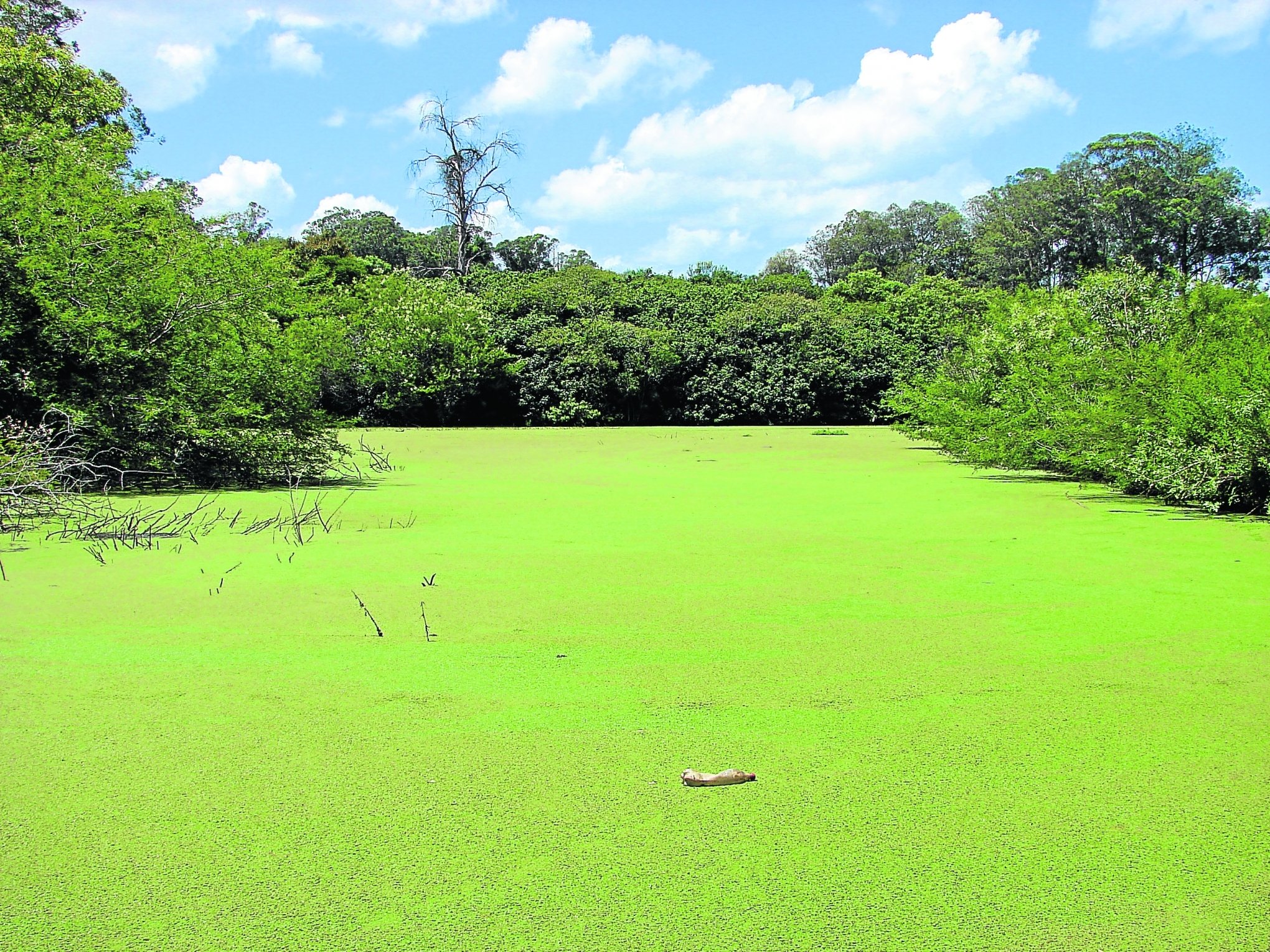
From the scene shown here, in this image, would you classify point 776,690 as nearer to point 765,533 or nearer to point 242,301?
point 765,533

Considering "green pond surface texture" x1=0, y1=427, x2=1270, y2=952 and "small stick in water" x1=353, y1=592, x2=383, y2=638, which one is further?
"small stick in water" x1=353, y1=592, x2=383, y2=638

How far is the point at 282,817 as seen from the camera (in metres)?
1.87

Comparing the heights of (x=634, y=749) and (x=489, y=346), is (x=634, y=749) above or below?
below

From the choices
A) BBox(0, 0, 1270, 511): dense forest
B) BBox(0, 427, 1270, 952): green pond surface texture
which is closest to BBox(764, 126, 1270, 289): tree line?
BBox(0, 0, 1270, 511): dense forest

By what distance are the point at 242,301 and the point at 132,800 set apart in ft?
22.9

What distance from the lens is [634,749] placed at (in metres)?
2.21

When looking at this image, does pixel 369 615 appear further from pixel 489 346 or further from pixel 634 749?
pixel 489 346

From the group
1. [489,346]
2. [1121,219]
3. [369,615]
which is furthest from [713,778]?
[1121,219]

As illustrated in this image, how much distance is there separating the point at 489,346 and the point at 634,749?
17.9 metres

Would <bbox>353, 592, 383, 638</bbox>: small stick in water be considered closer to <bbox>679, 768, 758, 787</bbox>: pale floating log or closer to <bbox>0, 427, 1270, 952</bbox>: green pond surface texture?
<bbox>0, 427, 1270, 952</bbox>: green pond surface texture

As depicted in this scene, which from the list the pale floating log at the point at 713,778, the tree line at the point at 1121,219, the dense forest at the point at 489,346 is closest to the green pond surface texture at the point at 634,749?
the pale floating log at the point at 713,778

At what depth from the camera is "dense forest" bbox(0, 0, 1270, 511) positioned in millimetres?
6938

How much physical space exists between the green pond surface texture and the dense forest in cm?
241

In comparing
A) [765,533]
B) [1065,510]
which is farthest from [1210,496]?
[765,533]
